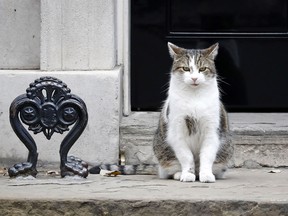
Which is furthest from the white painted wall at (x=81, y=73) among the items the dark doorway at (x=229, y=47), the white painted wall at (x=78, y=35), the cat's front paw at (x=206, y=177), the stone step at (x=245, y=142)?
the cat's front paw at (x=206, y=177)

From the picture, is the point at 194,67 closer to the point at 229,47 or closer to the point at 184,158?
the point at 184,158

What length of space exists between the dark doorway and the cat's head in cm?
140

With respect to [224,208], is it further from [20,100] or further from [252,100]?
[252,100]

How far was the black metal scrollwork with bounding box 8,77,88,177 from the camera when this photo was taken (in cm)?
600

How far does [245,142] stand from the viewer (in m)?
6.95

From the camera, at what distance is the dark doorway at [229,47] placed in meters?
7.66

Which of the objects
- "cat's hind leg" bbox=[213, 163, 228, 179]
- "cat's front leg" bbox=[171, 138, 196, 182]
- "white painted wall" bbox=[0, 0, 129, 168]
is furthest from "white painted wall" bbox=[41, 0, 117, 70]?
"cat's hind leg" bbox=[213, 163, 228, 179]

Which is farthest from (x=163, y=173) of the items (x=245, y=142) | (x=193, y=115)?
(x=245, y=142)

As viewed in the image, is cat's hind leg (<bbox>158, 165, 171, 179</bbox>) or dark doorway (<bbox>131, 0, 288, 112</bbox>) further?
dark doorway (<bbox>131, 0, 288, 112</bbox>)

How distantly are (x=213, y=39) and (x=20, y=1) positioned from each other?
5.17ft

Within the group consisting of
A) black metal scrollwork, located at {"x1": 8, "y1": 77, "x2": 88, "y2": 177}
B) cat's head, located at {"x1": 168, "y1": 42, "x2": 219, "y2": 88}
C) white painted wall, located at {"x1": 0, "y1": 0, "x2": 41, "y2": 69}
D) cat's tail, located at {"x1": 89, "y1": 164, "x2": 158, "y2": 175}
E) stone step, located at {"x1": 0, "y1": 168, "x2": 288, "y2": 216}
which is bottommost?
stone step, located at {"x1": 0, "y1": 168, "x2": 288, "y2": 216}

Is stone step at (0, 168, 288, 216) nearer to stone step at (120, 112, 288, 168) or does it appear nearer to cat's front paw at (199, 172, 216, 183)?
cat's front paw at (199, 172, 216, 183)

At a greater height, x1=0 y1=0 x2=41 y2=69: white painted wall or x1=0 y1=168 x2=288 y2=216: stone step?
x1=0 y1=0 x2=41 y2=69: white painted wall

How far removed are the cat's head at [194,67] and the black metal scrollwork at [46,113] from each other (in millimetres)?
672
